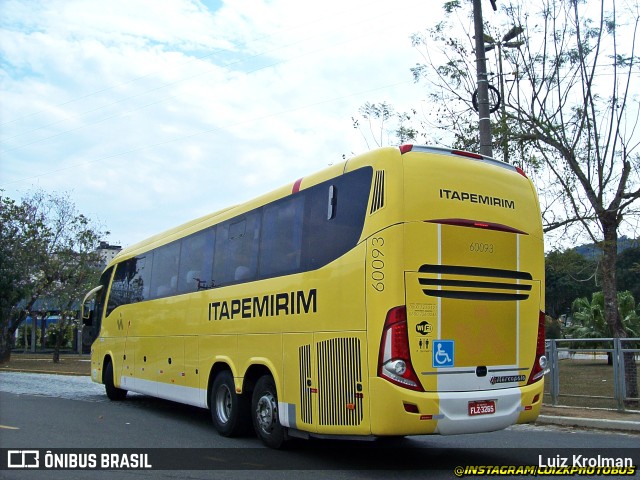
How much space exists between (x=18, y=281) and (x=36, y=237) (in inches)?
109

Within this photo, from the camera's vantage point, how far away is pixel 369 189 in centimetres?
816

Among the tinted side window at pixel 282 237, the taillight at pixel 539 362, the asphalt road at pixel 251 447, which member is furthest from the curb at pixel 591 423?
the tinted side window at pixel 282 237

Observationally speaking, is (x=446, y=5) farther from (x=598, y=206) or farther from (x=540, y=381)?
(x=540, y=381)

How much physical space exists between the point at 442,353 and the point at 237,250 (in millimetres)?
4408

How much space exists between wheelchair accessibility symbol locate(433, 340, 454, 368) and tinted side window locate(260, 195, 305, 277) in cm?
234

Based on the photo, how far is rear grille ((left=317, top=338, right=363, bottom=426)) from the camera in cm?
773

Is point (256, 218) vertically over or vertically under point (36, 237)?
under

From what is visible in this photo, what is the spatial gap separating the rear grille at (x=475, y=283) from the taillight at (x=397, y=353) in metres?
0.49

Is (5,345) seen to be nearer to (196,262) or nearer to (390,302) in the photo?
(196,262)

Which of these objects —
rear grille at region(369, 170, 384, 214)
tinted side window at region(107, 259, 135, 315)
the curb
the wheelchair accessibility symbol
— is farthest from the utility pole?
tinted side window at region(107, 259, 135, 315)

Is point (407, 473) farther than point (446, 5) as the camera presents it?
No

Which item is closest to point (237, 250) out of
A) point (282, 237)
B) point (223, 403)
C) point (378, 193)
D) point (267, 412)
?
point (282, 237)

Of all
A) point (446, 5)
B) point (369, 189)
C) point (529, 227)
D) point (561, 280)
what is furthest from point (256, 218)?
point (561, 280)

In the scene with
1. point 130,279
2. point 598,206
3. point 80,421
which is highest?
point 598,206
